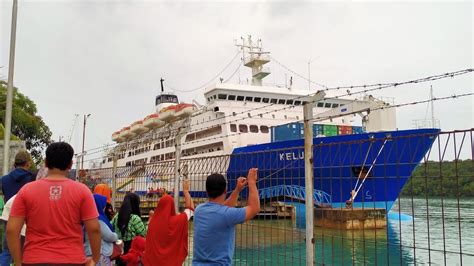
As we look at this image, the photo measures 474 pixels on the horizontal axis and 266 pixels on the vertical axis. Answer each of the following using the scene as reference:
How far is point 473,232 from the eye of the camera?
1407 cm

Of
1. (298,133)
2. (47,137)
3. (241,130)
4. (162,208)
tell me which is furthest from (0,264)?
(47,137)

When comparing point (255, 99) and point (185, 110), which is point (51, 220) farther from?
point (185, 110)

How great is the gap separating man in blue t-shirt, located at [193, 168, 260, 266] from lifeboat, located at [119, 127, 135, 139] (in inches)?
1174

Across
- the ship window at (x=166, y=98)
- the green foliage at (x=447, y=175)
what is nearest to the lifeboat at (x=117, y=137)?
the ship window at (x=166, y=98)

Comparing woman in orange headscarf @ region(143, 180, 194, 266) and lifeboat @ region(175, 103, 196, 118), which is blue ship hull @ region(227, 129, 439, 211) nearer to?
woman in orange headscarf @ region(143, 180, 194, 266)

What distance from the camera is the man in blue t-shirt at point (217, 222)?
8.78ft

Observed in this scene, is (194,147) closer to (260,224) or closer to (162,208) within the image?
(260,224)

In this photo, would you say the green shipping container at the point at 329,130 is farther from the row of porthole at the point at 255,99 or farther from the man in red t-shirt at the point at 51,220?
the man in red t-shirt at the point at 51,220

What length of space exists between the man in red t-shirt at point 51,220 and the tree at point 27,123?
57.2 feet

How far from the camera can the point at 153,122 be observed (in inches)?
1083

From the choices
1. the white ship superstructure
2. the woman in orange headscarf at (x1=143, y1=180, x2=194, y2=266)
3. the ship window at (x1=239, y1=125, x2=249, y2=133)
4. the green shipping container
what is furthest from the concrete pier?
the ship window at (x1=239, y1=125, x2=249, y2=133)

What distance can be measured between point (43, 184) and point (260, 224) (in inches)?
126

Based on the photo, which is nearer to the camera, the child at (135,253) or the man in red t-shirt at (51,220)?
the man in red t-shirt at (51,220)

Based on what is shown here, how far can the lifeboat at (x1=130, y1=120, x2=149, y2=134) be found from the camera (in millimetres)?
29441
